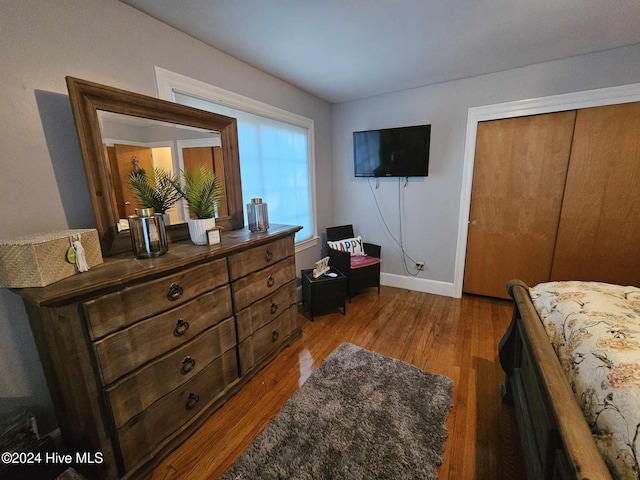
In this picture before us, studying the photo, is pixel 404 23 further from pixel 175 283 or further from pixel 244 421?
pixel 244 421

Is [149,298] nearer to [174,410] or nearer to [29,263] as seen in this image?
[29,263]

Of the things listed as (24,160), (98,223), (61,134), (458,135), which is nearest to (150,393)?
(98,223)

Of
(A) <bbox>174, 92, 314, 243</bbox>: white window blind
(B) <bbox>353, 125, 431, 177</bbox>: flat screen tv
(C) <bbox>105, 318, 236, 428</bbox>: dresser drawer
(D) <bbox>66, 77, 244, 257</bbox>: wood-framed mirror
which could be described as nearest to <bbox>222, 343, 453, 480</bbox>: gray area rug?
Result: (C) <bbox>105, 318, 236, 428</bbox>: dresser drawer

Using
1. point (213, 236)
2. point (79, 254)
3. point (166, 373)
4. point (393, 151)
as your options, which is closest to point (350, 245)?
point (393, 151)

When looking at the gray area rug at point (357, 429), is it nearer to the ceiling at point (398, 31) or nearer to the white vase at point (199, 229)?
the white vase at point (199, 229)

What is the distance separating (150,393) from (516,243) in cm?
343

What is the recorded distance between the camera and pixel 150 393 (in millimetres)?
1299

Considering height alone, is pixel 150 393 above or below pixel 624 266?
below

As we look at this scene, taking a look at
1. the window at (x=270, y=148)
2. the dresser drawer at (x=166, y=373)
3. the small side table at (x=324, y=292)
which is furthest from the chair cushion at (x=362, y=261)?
the dresser drawer at (x=166, y=373)

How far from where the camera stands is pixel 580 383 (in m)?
0.91

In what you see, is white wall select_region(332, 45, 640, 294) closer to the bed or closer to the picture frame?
the bed

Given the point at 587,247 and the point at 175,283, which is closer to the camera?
the point at 175,283

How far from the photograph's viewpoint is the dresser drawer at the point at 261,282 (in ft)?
5.71

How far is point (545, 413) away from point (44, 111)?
2517mm
